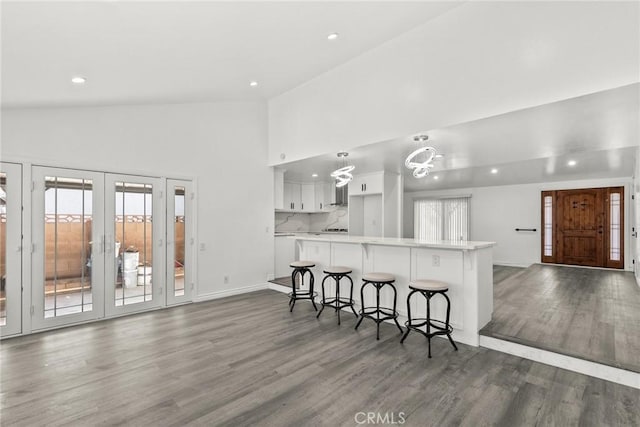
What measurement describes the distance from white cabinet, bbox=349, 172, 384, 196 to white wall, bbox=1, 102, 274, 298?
6.79 ft

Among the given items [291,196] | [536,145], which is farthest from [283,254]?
[536,145]

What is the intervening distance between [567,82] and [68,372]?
5.22 meters

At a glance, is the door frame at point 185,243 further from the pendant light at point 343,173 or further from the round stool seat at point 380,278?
the round stool seat at point 380,278

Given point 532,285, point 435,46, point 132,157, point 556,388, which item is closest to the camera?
point 556,388

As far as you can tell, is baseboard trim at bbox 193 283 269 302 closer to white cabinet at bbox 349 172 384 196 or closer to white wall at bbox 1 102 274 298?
white wall at bbox 1 102 274 298

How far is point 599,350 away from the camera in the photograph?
2.93 meters

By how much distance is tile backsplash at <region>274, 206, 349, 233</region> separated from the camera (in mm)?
8109

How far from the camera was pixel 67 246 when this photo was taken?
13.5 feet

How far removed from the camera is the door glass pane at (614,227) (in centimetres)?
746

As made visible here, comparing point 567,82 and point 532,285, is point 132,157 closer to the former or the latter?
point 567,82

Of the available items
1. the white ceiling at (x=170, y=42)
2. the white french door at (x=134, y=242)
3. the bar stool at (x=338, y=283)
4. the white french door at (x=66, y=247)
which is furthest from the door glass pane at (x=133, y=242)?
the bar stool at (x=338, y=283)

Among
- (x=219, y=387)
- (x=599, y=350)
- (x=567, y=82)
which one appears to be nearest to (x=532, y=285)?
(x=599, y=350)

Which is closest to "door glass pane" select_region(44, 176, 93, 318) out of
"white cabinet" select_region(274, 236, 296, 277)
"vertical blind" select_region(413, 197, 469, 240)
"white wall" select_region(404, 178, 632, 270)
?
"white cabinet" select_region(274, 236, 296, 277)

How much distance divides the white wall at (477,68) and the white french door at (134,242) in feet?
9.48
